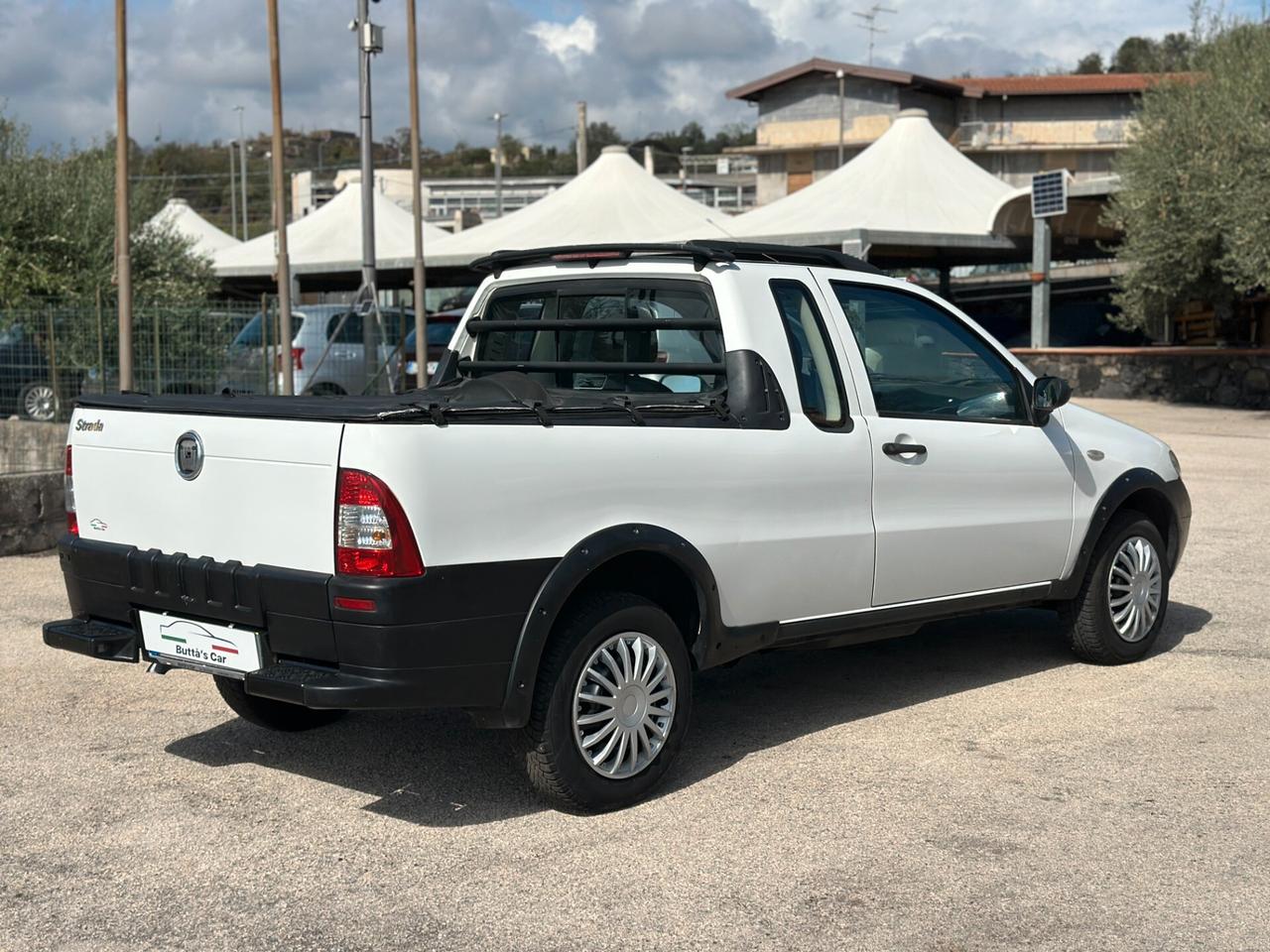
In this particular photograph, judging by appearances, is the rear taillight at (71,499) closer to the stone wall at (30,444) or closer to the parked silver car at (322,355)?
the stone wall at (30,444)

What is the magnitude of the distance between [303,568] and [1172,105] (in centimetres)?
2406

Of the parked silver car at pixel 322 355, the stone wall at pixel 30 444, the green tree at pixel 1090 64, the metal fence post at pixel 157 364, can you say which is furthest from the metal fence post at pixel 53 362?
the green tree at pixel 1090 64

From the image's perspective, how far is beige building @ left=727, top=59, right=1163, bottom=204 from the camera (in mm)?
76812

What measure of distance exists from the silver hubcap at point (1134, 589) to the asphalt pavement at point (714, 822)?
220mm

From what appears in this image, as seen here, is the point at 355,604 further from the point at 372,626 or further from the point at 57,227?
the point at 57,227

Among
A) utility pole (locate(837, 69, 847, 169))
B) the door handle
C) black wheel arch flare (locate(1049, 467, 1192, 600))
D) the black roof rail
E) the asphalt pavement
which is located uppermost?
utility pole (locate(837, 69, 847, 169))

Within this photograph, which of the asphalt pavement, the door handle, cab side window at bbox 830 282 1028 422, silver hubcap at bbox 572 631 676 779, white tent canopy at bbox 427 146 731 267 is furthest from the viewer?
white tent canopy at bbox 427 146 731 267

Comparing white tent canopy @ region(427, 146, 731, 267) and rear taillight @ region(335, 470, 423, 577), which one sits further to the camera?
white tent canopy @ region(427, 146, 731, 267)

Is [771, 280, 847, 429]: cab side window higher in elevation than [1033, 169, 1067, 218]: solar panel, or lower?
lower

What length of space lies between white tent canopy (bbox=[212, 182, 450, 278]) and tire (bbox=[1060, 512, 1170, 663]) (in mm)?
25986

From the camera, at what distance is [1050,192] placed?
28.2 m

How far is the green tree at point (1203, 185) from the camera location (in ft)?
73.7

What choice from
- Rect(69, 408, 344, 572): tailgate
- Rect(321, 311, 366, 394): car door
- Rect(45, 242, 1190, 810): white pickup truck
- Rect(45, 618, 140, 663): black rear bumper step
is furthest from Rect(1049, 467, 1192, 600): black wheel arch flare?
Rect(321, 311, 366, 394): car door

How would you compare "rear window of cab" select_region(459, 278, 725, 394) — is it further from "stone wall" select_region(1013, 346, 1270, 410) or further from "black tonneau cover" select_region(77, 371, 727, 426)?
"stone wall" select_region(1013, 346, 1270, 410)
